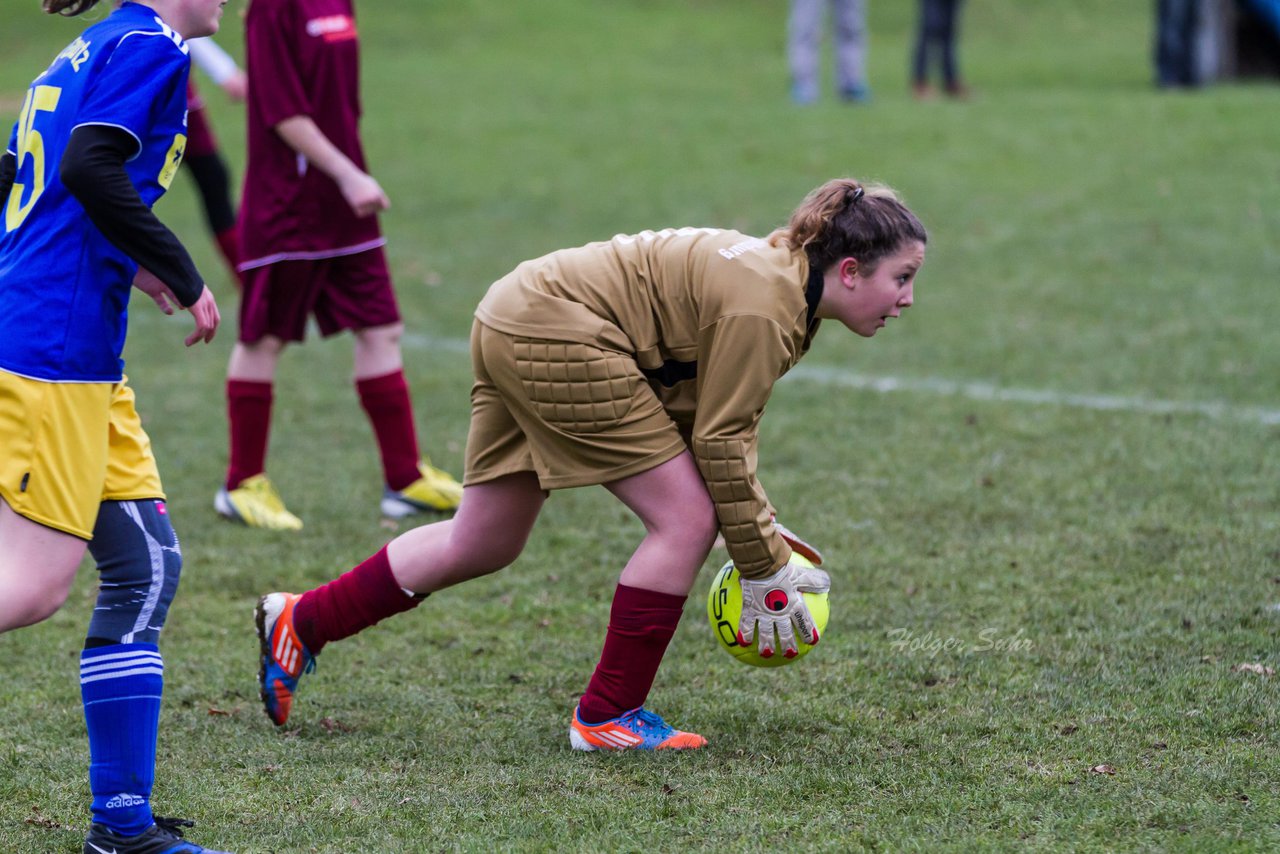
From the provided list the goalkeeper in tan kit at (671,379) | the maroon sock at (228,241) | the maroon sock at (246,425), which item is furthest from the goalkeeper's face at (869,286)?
the maroon sock at (228,241)

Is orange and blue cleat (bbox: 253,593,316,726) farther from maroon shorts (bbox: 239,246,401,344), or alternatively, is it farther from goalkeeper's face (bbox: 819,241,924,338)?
maroon shorts (bbox: 239,246,401,344)

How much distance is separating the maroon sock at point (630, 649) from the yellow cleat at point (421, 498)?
2.24 metres

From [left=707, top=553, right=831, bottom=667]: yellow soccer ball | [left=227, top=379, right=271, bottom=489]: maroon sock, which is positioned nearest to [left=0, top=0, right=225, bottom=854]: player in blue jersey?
[left=707, top=553, right=831, bottom=667]: yellow soccer ball

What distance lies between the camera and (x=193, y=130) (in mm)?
8648

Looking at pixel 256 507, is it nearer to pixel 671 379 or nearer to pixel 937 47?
pixel 671 379

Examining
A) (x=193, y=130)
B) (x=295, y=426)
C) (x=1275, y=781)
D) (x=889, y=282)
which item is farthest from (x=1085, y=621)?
(x=193, y=130)

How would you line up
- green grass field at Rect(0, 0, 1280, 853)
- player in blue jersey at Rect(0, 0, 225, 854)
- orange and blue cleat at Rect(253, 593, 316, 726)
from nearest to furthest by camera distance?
player in blue jersey at Rect(0, 0, 225, 854) → green grass field at Rect(0, 0, 1280, 853) → orange and blue cleat at Rect(253, 593, 316, 726)

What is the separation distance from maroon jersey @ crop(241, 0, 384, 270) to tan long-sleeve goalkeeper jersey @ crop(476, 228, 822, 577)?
2.21 m

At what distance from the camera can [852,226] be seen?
344 cm

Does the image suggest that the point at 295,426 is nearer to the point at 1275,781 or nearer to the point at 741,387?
the point at 741,387

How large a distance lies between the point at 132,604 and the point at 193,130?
6148 mm

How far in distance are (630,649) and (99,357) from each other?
1349 millimetres

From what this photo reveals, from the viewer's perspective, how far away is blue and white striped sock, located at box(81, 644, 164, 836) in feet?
9.80

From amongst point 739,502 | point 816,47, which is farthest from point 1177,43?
point 739,502
